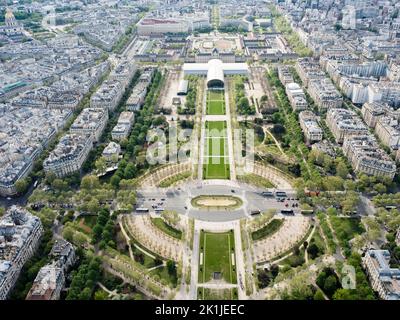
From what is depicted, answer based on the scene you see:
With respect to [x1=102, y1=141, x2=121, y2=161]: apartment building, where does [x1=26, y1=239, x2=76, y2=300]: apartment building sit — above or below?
below

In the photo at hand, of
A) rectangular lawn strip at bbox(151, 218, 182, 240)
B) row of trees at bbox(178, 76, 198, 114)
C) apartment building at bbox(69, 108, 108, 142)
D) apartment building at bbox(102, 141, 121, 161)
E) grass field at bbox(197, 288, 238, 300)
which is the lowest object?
grass field at bbox(197, 288, 238, 300)

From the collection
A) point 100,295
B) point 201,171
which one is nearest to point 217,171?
point 201,171

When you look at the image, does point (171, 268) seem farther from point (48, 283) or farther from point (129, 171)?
point (129, 171)

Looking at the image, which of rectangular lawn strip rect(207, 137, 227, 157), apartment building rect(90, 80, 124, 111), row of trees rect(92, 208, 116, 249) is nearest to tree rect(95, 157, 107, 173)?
row of trees rect(92, 208, 116, 249)

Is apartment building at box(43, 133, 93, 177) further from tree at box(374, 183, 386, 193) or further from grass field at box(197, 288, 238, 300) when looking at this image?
tree at box(374, 183, 386, 193)

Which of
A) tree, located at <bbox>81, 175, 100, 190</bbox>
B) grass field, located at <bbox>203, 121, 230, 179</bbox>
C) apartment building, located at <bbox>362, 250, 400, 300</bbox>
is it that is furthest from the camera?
grass field, located at <bbox>203, 121, 230, 179</bbox>
